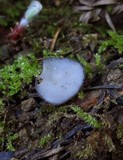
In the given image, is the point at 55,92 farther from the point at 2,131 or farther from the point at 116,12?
the point at 116,12

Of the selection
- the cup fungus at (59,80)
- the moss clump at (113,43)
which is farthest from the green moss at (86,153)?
the moss clump at (113,43)

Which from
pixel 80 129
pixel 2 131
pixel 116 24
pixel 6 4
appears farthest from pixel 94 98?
pixel 6 4

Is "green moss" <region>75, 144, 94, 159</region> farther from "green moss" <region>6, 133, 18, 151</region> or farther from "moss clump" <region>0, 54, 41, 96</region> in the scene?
"moss clump" <region>0, 54, 41, 96</region>

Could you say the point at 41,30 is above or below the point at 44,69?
above

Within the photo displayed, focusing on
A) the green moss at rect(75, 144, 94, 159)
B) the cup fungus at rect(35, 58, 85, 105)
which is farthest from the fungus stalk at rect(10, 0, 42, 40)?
the green moss at rect(75, 144, 94, 159)

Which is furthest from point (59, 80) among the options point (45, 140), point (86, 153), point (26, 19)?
point (26, 19)

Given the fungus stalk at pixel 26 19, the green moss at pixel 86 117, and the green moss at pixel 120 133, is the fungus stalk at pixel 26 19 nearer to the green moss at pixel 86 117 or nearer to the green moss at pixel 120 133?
the green moss at pixel 86 117
